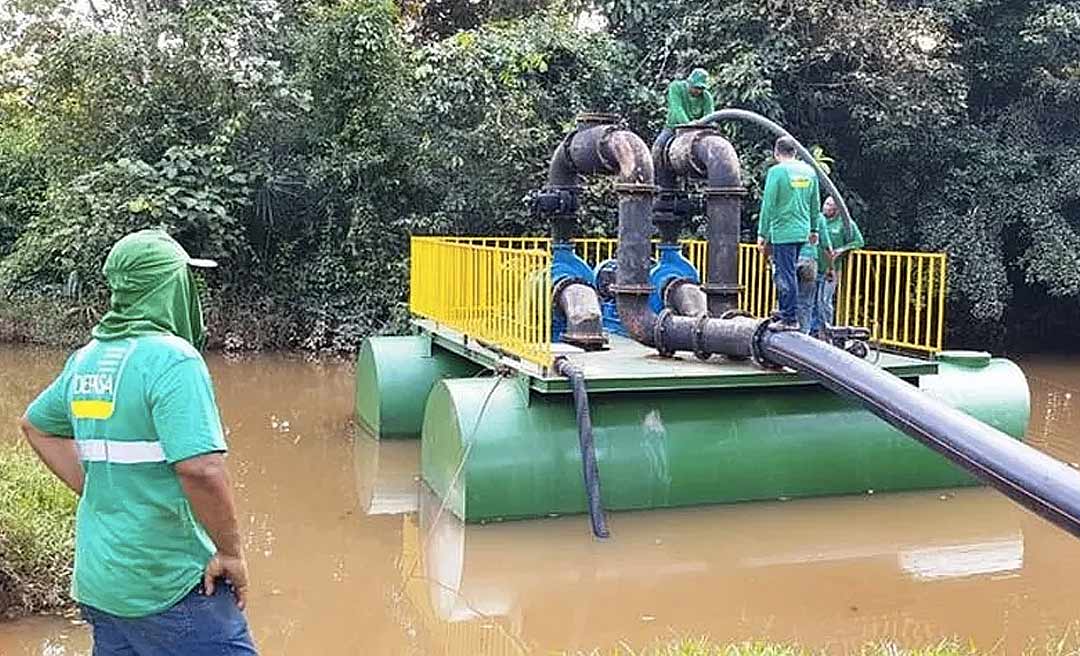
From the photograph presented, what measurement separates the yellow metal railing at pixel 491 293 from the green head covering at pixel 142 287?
385cm

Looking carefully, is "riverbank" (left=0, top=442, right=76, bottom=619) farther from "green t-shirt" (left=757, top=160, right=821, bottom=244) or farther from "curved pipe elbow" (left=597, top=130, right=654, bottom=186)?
"green t-shirt" (left=757, top=160, right=821, bottom=244)

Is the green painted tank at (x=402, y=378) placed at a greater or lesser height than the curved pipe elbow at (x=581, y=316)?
lesser

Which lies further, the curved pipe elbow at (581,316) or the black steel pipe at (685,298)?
the black steel pipe at (685,298)

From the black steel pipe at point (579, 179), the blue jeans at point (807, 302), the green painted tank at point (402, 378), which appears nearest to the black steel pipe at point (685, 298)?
the black steel pipe at point (579, 179)

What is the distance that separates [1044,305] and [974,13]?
4164mm

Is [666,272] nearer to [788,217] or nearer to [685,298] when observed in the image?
[685,298]

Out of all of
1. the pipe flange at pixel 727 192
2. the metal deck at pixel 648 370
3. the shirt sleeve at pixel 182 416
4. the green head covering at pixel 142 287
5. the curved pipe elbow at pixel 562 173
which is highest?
the curved pipe elbow at pixel 562 173

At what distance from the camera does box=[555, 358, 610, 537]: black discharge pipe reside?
6.59 metres

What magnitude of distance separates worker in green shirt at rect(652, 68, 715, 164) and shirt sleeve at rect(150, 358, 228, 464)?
6.27 meters

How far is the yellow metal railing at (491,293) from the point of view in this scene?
682 cm

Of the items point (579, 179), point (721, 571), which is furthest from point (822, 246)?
point (721, 571)

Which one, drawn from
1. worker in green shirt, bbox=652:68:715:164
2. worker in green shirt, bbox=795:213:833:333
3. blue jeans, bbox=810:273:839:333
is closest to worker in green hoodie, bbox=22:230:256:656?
worker in green shirt, bbox=795:213:833:333

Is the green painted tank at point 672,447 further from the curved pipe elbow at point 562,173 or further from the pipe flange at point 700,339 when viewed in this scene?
the curved pipe elbow at point 562,173

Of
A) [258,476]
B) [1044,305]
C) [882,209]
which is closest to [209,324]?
[258,476]
